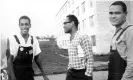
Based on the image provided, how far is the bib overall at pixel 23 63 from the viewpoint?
313 centimetres

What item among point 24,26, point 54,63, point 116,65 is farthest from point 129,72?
point 54,63

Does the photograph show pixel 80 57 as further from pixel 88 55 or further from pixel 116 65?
pixel 116 65

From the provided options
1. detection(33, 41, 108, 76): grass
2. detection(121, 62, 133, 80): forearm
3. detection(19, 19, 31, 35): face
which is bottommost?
detection(33, 41, 108, 76): grass

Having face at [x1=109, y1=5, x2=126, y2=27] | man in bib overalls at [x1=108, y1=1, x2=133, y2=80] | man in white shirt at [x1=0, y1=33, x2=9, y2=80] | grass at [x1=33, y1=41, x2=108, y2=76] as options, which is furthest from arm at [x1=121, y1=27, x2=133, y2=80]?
grass at [x1=33, y1=41, x2=108, y2=76]

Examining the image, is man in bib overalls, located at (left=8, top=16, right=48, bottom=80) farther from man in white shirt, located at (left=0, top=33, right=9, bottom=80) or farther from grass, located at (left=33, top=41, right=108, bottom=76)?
grass, located at (left=33, top=41, right=108, bottom=76)

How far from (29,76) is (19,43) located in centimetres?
52

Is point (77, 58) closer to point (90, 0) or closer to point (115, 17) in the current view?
point (115, 17)

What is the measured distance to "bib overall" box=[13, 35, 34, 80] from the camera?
10.3 ft

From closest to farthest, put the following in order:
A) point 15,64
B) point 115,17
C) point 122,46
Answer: point 122,46
point 115,17
point 15,64

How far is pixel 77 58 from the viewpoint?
3420 mm

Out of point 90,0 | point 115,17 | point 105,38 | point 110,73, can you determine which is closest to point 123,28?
point 115,17

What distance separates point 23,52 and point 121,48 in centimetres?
149

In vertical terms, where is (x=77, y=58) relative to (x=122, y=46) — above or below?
below

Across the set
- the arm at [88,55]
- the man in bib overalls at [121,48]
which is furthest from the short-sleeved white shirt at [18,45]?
the man in bib overalls at [121,48]
